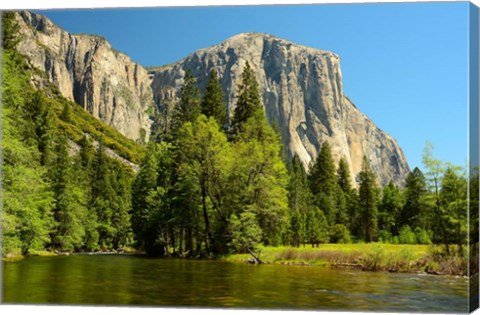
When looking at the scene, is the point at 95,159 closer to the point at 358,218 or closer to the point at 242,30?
the point at 358,218

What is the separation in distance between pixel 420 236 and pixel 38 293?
26.1 feet

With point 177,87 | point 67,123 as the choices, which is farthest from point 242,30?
point 67,123

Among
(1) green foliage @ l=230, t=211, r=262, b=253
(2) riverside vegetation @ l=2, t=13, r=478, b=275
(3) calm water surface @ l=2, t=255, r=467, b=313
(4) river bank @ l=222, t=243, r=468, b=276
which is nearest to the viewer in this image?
(3) calm water surface @ l=2, t=255, r=467, b=313

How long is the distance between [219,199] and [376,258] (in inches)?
293

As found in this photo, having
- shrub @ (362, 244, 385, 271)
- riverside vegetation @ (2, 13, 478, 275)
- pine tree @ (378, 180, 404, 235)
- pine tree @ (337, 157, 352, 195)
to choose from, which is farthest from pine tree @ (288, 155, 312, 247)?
shrub @ (362, 244, 385, 271)

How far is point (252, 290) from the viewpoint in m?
10.1

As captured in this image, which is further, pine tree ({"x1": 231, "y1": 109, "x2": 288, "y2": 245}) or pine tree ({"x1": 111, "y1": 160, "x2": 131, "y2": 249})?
pine tree ({"x1": 111, "y1": 160, "x2": 131, "y2": 249})

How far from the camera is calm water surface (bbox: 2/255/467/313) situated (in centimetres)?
870

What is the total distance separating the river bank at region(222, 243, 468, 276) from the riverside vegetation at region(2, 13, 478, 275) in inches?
1.9

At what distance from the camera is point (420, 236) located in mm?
12484

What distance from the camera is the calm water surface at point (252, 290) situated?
8.70 meters

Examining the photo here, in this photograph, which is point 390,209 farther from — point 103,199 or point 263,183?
point 103,199

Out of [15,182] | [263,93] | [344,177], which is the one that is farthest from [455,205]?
[263,93]

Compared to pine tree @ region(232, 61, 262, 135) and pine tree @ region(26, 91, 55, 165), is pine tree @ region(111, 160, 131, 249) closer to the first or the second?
pine tree @ region(26, 91, 55, 165)
